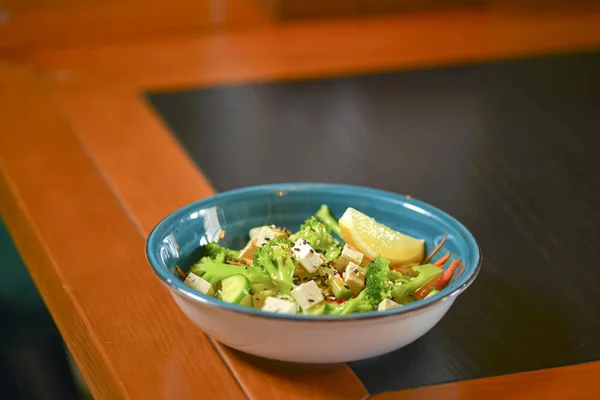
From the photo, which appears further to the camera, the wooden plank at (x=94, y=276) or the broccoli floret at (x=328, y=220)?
the broccoli floret at (x=328, y=220)

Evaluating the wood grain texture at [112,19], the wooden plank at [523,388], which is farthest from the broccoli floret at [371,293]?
the wood grain texture at [112,19]

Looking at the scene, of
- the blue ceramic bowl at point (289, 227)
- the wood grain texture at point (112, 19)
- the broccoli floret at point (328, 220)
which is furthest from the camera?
the wood grain texture at point (112, 19)

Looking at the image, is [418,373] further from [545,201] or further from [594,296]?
[545,201]

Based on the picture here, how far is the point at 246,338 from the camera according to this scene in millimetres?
861

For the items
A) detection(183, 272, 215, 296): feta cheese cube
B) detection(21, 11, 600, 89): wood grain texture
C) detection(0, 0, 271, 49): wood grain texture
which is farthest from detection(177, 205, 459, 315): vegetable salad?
detection(0, 0, 271, 49): wood grain texture

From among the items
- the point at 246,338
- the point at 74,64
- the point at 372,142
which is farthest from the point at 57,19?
the point at 246,338

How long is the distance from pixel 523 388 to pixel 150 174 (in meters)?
0.81

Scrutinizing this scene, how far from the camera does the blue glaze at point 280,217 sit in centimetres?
100

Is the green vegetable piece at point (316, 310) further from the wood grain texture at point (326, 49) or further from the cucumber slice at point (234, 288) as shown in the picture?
the wood grain texture at point (326, 49)

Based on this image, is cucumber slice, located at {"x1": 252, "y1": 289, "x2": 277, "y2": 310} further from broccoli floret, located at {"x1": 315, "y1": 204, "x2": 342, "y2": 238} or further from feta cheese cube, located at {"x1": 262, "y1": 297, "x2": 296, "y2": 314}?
broccoli floret, located at {"x1": 315, "y1": 204, "x2": 342, "y2": 238}

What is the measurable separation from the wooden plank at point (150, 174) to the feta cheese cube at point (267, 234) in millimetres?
136

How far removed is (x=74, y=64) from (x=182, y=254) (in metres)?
1.29

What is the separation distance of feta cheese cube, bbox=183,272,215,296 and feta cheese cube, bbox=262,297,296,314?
0.28 feet

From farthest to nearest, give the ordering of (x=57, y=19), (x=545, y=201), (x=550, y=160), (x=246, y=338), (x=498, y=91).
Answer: (x=57, y=19), (x=498, y=91), (x=550, y=160), (x=545, y=201), (x=246, y=338)
